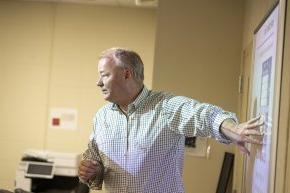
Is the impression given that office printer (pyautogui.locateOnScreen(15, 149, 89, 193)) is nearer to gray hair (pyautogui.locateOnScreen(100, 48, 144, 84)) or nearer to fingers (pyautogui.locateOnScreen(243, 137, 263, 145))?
gray hair (pyautogui.locateOnScreen(100, 48, 144, 84))

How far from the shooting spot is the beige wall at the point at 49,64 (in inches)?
193

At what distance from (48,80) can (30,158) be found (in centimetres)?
101

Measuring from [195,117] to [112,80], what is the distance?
42 cm

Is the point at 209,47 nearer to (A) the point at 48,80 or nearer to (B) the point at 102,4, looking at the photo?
(B) the point at 102,4

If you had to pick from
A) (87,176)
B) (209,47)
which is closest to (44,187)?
(209,47)

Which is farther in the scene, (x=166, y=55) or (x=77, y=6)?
(x=77, y=6)

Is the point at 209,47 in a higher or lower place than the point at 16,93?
higher

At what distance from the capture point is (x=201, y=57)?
10.3 feet

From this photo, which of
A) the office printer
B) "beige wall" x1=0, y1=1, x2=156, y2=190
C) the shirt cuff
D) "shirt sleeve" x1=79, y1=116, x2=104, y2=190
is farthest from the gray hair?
"beige wall" x1=0, y1=1, x2=156, y2=190

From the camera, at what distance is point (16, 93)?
16.4 feet

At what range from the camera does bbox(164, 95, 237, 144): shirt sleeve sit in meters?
1.54

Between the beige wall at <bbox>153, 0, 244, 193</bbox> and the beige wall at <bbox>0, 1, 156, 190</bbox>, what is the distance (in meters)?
1.71

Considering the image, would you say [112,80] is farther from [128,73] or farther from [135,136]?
[135,136]

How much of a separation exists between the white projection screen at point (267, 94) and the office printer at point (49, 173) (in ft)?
8.15
